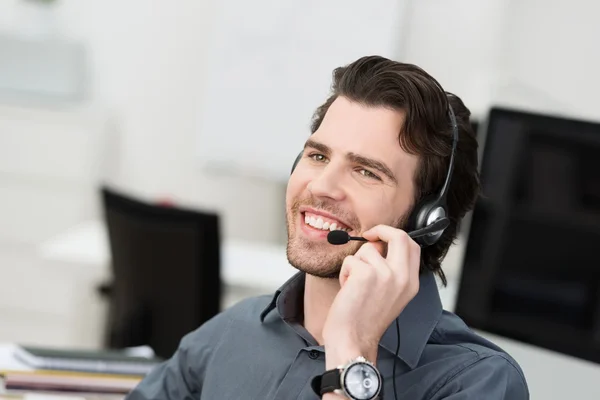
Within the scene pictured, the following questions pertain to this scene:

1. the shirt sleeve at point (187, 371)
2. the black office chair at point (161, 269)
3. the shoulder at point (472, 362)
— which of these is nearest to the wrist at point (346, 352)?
the shoulder at point (472, 362)

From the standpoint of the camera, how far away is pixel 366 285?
115 centimetres

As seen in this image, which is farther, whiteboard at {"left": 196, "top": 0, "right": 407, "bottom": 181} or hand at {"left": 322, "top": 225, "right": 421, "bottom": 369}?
whiteboard at {"left": 196, "top": 0, "right": 407, "bottom": 181}

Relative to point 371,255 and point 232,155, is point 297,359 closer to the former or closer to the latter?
point 371,255

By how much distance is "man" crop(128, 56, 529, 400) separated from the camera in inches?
45.4

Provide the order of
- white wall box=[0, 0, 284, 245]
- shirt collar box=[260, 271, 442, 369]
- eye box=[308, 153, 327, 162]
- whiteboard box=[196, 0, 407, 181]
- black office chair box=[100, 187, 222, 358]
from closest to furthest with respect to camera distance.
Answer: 1. shirt collar box=[260, 271, 442, 369]
2. eye box=[308, 153, 327, 162]
3. black office chair box=[100, 187, 222, 358]
4. whiteboard box=[196, 0, 407, 181]
5. white wall box=[0, 0, 284, 245]

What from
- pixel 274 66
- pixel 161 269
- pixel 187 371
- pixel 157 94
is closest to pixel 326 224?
pixel 187 371

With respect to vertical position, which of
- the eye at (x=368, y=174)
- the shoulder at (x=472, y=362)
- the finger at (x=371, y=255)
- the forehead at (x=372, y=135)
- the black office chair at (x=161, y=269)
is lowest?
the black office chair at (x=161, y=269)

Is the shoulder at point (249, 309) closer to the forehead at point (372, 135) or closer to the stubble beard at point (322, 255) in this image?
the stubble beard at point (322, 255)

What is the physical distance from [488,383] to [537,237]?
411 mm

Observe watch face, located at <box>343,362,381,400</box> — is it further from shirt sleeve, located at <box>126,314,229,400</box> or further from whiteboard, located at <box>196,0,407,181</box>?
whiteboard, located at <box>196,0,407,181</box>

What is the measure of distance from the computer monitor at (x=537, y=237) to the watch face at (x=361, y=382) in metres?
0.46

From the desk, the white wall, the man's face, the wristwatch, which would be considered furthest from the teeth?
the white wall

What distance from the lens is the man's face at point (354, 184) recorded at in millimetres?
1253

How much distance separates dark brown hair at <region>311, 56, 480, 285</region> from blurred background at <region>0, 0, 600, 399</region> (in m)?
0.17
